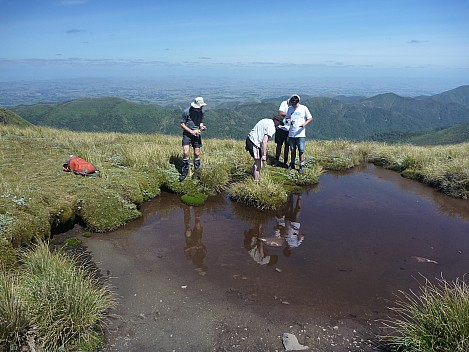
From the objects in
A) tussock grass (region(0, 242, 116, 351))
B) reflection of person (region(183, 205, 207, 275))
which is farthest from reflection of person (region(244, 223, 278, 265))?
tussock grass (region(0, 242, 116, 351))

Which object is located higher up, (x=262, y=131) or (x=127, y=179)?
(x=262, y=131)

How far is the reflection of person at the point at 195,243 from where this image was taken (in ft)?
19.5

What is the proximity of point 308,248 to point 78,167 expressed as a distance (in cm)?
645

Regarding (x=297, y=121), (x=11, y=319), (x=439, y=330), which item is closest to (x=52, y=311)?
(x=11, y=319)

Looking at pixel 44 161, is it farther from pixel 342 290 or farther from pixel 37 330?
pixel 342 290

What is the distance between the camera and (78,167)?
28.7ft

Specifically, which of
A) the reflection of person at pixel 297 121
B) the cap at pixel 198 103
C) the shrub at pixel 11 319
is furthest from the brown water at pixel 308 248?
the cap at pixel 198 103

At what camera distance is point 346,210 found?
28.5ft

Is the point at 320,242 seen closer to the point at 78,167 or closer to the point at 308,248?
the point at 308,248

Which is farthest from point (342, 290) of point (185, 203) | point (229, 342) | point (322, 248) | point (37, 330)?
point (185, 203)

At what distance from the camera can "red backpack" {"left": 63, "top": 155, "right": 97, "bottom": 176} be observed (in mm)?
8726

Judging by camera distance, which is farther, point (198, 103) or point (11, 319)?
point (198, 103)

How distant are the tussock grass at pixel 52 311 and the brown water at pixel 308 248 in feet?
3.66

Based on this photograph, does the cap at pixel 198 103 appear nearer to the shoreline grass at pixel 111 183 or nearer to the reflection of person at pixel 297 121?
the shoreline grass at pixel 111 183
